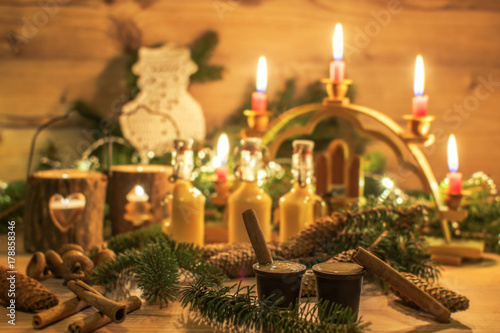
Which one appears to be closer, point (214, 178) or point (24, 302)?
point (24, 302)

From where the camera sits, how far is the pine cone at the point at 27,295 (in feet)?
2.51

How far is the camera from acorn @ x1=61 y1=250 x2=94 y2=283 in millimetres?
904

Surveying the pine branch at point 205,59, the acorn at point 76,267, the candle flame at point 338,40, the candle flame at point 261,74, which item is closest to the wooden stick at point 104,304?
the acorn at point 76,267

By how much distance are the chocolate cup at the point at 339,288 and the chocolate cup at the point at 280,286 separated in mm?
31

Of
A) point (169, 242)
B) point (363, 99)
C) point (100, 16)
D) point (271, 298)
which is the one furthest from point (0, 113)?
point (271, 298)

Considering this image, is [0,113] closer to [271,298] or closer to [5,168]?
[5,168]

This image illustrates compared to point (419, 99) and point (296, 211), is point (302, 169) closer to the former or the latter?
point (296, 211)

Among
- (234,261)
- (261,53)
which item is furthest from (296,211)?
(261,53)

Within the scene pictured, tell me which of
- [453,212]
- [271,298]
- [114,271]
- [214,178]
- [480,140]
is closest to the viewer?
[271,298]

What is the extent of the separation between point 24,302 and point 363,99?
122cm

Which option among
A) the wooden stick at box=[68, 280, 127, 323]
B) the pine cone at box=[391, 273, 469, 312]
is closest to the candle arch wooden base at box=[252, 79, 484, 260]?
the pine cone at box=[391, 273, 469, 312]

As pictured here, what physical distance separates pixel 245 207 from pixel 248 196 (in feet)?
0.07

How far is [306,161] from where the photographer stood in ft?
3.37

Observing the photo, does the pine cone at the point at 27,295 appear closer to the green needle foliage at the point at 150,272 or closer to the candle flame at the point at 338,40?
the green needle foliage at the point at 150,272
